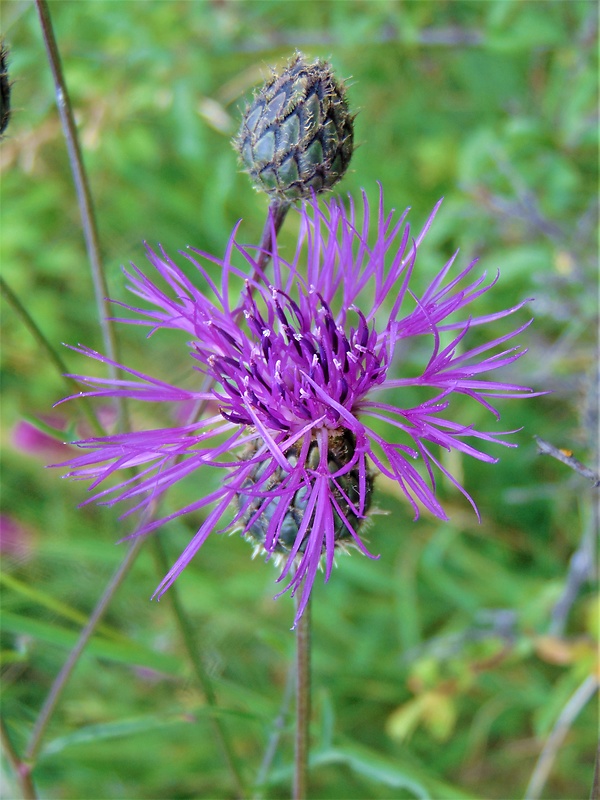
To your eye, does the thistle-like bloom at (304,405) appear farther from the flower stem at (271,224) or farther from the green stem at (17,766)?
the green stem at (17,766)

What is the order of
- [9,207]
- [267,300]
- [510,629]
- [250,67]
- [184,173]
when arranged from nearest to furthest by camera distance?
[267,300]
[510,629]
[9,207]
[250,67]
[184,173]

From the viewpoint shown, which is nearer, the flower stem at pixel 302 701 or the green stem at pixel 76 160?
the flower stem at pixel 302 701

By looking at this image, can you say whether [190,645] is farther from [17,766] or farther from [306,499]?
[306,499]

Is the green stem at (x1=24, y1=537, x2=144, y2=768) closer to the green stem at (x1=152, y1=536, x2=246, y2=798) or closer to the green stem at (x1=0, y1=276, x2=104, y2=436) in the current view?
the green stem at (x1=152, y1=536, x2=246, y2=798)

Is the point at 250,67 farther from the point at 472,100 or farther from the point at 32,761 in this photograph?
the point at 32,761

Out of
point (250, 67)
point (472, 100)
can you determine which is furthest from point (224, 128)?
point (472, 100)

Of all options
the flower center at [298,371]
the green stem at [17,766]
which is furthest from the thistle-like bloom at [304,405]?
the green stem at [17,766]

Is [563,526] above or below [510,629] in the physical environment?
above
